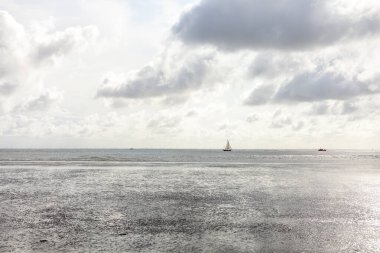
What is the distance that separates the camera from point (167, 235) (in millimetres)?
21047

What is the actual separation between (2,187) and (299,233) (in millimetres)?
33623

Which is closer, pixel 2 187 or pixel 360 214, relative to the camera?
pixel 360 214

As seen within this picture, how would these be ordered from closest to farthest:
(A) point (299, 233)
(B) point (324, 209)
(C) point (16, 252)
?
(C) point (16, 252)
(A) point (299, 233)
(B) point (324, 209)

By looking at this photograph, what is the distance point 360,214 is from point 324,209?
281cm

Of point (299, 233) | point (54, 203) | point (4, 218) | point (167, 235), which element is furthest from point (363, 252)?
point (54, 203)

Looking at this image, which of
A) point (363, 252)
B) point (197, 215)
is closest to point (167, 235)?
point (197, 215)

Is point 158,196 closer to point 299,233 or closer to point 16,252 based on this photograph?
point 299,233

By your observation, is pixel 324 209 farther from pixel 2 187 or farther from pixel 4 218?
pixel 2 187

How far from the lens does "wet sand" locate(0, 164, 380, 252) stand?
1912 centimetres

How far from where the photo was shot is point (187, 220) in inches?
997

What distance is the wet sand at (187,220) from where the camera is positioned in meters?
19.1

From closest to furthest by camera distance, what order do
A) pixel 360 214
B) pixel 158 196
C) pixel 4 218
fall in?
pixel 4 218 → pixel 360 214 → pixel 158 196

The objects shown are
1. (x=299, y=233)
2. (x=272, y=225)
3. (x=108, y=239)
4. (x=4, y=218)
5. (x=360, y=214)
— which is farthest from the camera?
(x=360, y=214)

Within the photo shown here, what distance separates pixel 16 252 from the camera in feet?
57.6
